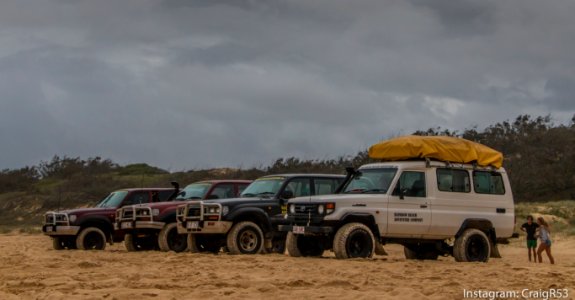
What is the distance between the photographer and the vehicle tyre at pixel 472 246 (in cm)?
1636

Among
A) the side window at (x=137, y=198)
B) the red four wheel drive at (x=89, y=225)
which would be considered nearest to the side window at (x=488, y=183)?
the red four wheel drive at (x=89, y=225)

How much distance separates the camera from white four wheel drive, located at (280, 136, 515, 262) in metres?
15.5

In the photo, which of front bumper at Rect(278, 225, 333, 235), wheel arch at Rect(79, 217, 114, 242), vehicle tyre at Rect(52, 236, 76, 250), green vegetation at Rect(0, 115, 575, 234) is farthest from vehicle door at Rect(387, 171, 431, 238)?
green vegetation at Rect(0, 115, 575, 234)

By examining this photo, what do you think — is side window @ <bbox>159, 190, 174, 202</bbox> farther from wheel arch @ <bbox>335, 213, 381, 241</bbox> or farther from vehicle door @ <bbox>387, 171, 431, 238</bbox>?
vehicle door @ <bbox>387, 171, 431, 238</bbox>

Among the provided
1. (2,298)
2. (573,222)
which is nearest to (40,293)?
(2,298)

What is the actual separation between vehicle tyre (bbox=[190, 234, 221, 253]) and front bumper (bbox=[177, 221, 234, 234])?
0.52 m

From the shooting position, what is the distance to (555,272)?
13.3m

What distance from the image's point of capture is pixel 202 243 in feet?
62.6

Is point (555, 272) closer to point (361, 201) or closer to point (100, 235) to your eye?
point (361, 201)

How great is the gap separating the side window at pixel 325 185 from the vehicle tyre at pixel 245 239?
59.7 inches

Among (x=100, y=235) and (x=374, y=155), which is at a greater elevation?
(x=374, y=155)

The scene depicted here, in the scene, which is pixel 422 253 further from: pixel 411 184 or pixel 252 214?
pixel 252 214

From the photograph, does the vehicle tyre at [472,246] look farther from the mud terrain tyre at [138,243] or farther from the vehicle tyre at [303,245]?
the mud terrain tyre at [138,243]

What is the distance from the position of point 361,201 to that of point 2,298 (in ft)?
23.5
